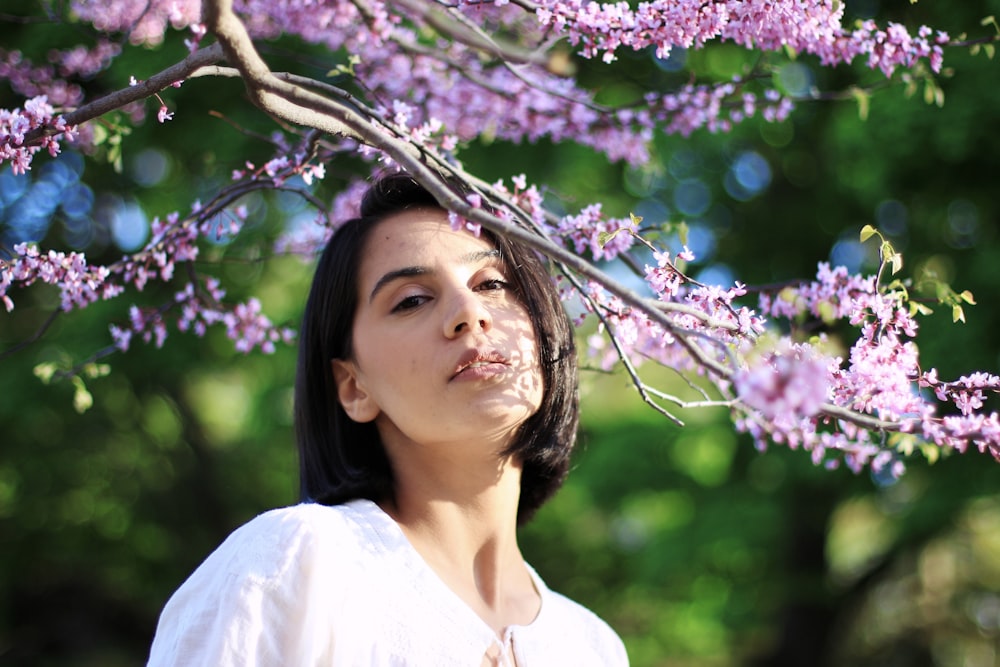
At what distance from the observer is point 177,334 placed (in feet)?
22.9

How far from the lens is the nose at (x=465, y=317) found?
195 centimetres

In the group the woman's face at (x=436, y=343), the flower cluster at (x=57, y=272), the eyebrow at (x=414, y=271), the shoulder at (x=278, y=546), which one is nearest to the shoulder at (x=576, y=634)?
the woman's face at (x=436, y=343)

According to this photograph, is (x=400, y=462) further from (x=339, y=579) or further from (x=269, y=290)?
(x=269, y=290)

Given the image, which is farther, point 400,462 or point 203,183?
point 203,183

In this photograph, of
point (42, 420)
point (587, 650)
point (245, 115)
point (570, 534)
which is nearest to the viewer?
point (587, 650)

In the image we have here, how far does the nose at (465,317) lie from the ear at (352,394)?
31 centimetres

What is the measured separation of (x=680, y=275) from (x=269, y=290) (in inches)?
307

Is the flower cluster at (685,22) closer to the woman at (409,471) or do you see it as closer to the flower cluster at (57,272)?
the woman at (409,471)

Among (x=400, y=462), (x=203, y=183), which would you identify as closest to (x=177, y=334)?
(x=203, y=183)

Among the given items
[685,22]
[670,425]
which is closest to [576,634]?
[685,22]

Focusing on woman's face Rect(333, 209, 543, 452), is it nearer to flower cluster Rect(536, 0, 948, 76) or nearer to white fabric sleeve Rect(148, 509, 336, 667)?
white fabric sleeve Rect(148, 509, 336, 667)

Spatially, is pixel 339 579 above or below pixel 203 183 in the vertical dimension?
above

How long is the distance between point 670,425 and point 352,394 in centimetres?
538

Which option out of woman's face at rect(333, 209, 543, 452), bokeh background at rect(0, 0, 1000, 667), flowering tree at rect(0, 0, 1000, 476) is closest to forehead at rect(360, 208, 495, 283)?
woman's face at rect(333, 209, 543, 452)
